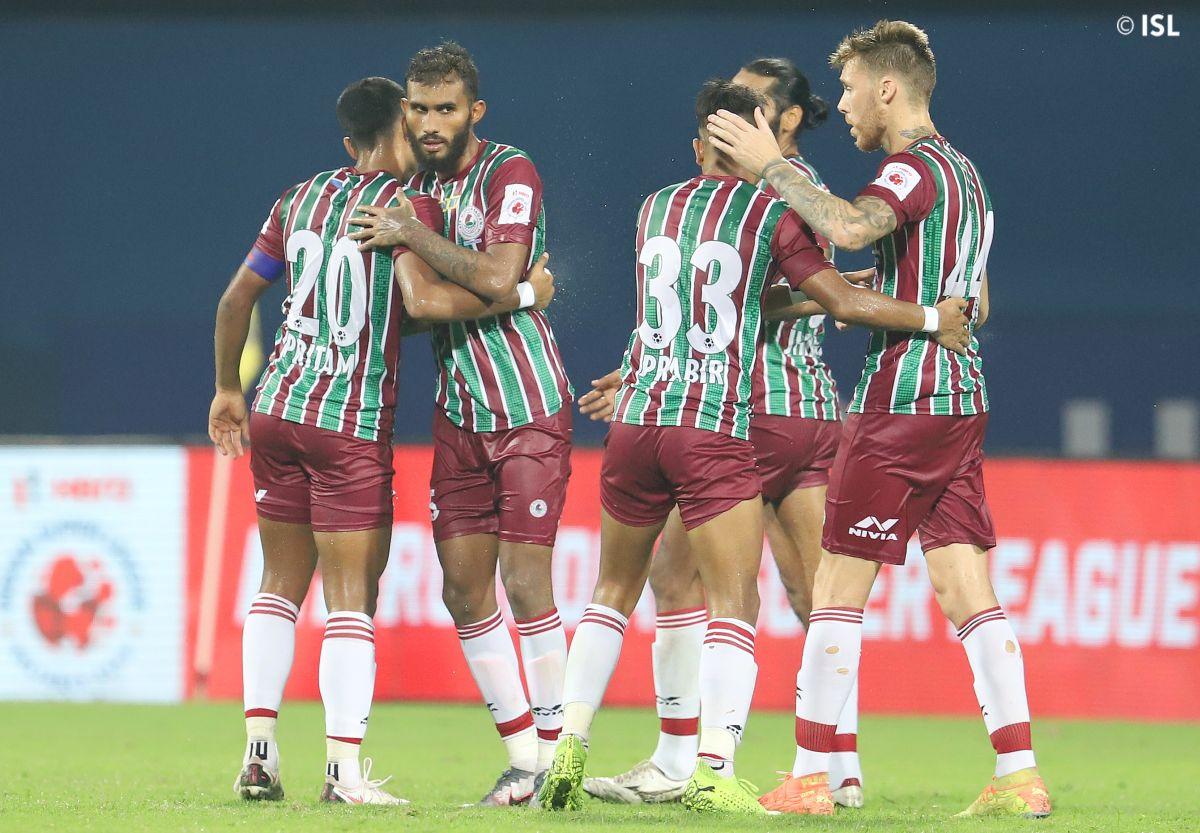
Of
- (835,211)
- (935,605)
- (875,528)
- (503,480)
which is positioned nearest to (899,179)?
(835,211)

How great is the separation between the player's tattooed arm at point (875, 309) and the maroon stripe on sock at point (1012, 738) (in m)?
1.09

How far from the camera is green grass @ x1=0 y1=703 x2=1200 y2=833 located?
4.20 metres

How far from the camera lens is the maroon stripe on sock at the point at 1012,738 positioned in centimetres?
461

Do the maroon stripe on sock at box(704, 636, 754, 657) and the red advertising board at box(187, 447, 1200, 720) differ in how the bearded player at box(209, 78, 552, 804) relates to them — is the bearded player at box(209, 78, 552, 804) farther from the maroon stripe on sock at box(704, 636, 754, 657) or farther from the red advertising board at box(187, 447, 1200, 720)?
the red advertising board at box(187, 447, 1200, 720)

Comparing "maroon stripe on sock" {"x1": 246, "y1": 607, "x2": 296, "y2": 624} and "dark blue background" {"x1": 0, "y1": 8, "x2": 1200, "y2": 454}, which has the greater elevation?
"dark blue background" {"x1": 0, "y1": 8, "x2": 1200, "y2": 454}

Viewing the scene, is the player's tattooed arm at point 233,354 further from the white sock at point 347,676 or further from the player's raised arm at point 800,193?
the player's raised arm at point 800,193

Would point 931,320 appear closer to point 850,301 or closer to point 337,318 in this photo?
point 850,301

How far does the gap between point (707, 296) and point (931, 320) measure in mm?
638

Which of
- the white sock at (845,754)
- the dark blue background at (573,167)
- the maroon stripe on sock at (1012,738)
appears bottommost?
the white sock at (845,754)

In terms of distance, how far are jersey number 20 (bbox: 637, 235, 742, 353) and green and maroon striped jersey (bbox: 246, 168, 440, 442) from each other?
2.55 feet

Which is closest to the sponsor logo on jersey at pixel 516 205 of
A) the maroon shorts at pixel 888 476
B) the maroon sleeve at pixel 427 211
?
the maroon sleeve at pixel 427 211

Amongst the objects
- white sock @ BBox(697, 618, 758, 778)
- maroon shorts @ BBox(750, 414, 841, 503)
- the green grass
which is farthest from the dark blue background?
white sock @ BBox(697, 618, 758, 778)

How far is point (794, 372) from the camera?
555 cm

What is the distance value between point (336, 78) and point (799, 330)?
1148cm
